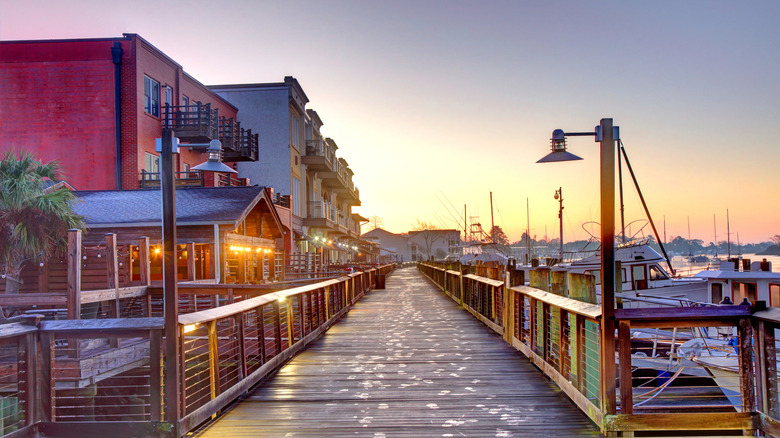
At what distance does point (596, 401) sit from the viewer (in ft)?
18.2

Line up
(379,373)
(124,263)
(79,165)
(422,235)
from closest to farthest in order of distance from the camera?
(379,373), (124,263), (79,165), (422,235)

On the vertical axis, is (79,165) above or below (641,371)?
above

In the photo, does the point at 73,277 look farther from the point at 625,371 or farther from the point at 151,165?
the point at 151,165

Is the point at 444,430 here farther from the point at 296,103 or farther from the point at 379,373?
the point at 296,103

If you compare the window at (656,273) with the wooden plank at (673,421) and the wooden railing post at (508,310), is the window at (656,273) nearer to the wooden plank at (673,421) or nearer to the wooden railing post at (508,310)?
the wooden railing post at (508,310)

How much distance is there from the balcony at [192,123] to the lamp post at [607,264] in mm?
22743

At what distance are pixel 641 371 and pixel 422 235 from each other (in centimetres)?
11267

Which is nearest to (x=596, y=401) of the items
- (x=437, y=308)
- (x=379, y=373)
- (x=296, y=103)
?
(x=379, y=373)

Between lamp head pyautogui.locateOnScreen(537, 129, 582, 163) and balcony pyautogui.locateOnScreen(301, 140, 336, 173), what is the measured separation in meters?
35.1

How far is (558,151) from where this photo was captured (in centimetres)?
629

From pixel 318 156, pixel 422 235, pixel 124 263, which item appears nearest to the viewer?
pixel 124 263

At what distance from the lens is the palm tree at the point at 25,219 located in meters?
14.0

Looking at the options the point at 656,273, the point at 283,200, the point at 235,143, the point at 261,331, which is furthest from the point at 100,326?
the point at 656,273

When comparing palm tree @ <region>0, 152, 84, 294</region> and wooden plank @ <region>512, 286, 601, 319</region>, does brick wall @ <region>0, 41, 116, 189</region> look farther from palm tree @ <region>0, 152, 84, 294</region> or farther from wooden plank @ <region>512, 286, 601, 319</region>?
wooden plank @ <region>512, 286, 601, 319</region>
